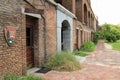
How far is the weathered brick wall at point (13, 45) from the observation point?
6.63m

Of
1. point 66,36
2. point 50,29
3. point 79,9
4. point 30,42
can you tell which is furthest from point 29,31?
point 79,9

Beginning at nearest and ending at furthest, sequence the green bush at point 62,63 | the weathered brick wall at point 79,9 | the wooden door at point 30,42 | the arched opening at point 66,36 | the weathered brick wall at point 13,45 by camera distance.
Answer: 1. the weathered brick wall at point 13,45
2. the wooden door at point 30,42
3. the green bush at point 62,63
4. the arched opening at point 66,36
5. the weathered brick wall at point 79,9

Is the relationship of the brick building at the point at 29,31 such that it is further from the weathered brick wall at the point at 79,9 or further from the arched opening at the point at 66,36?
the weathered brick wall at the point at 79,9

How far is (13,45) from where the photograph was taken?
7.21 m

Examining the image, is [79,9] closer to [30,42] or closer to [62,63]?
[62,63]

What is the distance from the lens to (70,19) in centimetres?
1653

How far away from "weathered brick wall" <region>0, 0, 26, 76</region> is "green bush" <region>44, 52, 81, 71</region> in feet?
8.11

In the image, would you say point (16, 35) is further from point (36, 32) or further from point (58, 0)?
point (58, 0)

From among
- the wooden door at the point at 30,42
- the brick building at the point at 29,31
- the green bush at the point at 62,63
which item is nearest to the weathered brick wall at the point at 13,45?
the brick building at the point at 29,31

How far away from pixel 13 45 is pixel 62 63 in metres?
3.47

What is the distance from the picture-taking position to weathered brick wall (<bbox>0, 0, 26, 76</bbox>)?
6.63 m

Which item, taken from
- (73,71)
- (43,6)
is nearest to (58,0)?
(43,6)

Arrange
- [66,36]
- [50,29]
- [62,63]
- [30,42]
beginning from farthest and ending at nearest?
[66,36] < [50,29] < [62,63] < [30,42]

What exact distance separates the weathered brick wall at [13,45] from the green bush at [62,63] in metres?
2.47
